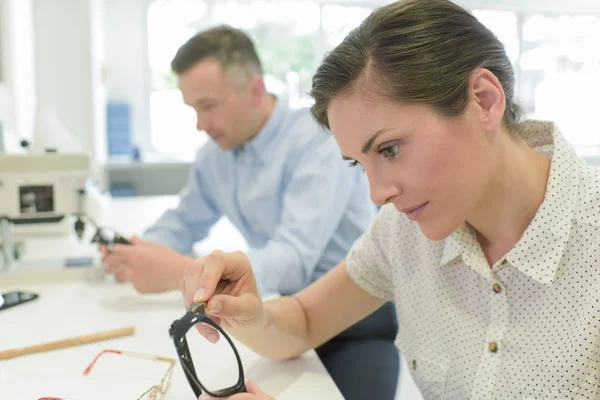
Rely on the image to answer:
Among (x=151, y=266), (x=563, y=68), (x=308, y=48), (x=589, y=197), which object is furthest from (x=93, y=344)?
(x=563, y=68)

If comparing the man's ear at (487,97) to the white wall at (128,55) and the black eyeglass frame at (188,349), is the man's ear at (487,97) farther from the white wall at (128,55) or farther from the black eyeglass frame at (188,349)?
the white wall at (128,55)

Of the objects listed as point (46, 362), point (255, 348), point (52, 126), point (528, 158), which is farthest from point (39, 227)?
point (528, 158)

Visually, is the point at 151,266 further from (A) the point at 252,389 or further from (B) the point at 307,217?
(A) the point at 252,389

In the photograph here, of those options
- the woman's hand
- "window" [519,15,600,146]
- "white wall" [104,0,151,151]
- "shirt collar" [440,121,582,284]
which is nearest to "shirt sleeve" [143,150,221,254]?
the woman's hand

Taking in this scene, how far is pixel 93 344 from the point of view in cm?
110

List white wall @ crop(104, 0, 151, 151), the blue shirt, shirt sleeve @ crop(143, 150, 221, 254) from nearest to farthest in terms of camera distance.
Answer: the blue shirt, shirt sleeve @ crop(143, 150, 221, 254), white wall @ crop(104, 0, 151, 151)

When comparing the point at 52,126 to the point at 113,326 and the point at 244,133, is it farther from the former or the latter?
the point at 113,326

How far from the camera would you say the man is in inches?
56.4

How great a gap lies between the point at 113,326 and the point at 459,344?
0.73 metres

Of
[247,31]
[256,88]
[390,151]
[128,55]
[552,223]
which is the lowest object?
[552,223]

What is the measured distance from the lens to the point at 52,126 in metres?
1.77

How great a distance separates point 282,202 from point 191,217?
15.6 inches

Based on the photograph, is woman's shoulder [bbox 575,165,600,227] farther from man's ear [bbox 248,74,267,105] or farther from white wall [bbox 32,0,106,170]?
white wall [bbox 32,0,106,170]

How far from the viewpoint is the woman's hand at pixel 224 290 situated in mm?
857
